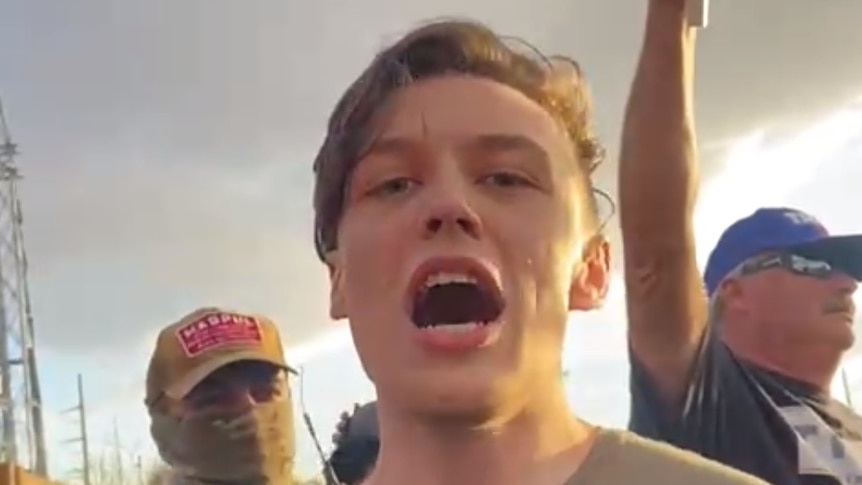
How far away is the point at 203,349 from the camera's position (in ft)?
9.17

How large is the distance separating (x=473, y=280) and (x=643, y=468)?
0.21 metres

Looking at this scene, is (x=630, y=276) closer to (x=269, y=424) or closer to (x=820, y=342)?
(x=820, y=342)

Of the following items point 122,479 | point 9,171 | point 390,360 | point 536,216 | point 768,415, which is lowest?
point 122,479

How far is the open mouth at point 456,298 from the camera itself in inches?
43.8

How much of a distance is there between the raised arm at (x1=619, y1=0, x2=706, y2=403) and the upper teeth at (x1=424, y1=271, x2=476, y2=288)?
927mm

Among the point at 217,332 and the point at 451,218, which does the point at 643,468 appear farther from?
the point at 217,332

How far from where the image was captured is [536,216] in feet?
3.84

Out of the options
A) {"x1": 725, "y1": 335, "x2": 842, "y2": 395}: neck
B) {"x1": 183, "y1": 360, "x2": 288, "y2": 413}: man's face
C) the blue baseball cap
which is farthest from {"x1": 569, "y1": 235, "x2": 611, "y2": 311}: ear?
{"x1": 183, "y1": 360, "x2": 288, "y2": 413}: man's face

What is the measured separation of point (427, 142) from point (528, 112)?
106 millimetres

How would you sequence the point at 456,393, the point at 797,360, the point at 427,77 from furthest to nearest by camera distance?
the point at 797,360 → the point at 427,77 → the point at 456,393

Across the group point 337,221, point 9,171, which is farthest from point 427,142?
point 9,171

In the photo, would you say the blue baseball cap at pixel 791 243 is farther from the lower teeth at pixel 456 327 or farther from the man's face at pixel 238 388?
the lower teeth at pixel 456 327

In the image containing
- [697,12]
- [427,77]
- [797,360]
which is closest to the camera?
[427,77]

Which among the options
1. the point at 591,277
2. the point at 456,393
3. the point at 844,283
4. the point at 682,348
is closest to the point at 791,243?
the point at 844,283
